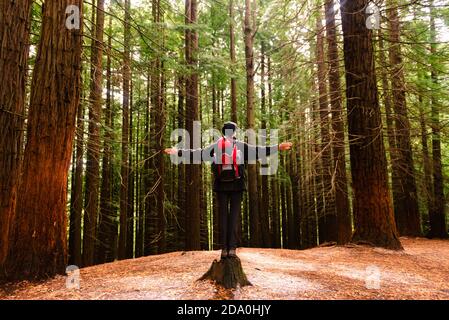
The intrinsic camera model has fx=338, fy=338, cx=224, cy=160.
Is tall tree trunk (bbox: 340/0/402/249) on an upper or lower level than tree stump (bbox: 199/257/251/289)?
upper

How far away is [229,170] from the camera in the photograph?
487 centimetres

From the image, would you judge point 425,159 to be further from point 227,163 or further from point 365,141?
point 227,163

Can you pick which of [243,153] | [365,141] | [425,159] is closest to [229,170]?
[243,153]

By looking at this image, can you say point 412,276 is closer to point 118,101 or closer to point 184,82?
point 184,82

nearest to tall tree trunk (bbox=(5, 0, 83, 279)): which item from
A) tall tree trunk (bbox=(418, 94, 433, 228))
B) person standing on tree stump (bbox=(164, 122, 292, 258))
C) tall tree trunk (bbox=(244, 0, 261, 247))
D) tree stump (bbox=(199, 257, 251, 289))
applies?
person standing on tree stump (bbox=(164, 122, 292, 258))

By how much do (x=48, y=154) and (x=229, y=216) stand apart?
3.02 metres

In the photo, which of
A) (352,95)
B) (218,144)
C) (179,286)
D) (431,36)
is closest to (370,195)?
(352,95)

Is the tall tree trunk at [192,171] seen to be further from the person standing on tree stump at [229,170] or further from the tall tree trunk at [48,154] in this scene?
the person standing on tree stump at [229,170]

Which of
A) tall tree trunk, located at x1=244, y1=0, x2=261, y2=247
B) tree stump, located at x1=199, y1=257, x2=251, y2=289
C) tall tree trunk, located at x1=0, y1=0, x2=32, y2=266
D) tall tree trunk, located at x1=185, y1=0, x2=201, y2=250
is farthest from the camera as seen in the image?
tall tree trunk, located at x1=244, y1=0, x2=261, y2=247

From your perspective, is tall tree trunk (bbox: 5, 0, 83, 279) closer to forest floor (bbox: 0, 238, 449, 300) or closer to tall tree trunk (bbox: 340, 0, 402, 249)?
forest floor (bbox: 0, 238, 449, 300)

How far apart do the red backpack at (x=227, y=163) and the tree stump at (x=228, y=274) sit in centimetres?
115

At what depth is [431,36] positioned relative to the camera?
13.7 metres

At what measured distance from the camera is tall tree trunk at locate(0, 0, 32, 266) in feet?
19.1
